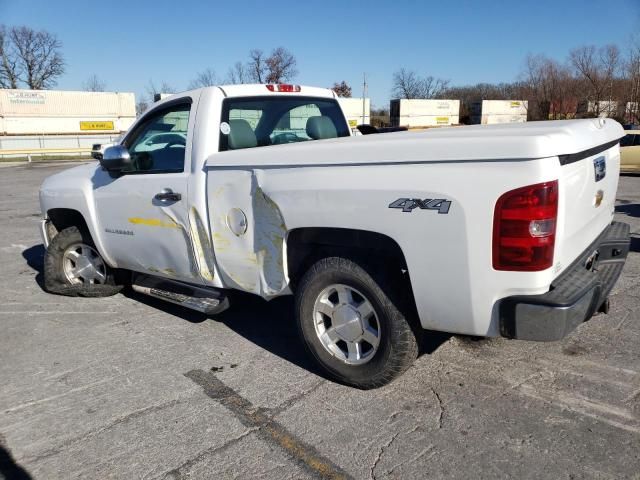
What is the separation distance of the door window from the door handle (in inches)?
6.9

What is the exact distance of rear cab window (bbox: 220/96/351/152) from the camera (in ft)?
12.9

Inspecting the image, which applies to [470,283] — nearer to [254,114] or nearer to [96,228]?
[254,114]

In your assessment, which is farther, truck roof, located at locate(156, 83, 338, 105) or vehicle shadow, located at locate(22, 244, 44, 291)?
vehicle shadow, located at locate(22, 244, 44, 291)

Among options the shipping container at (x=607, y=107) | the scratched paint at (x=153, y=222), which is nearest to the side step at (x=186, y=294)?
the scratched paint at (x=153, y=222)

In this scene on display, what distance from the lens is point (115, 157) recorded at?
416 cm

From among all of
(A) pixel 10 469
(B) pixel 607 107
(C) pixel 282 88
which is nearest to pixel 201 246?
(C) pixel 282 88

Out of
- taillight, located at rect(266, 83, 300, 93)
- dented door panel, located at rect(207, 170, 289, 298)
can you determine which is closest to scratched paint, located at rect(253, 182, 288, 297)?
dented door panel, located at rect(207, 170, 289, 298)

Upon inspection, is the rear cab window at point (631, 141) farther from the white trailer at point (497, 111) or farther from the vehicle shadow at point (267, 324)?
the white trailer at point (497, 111)

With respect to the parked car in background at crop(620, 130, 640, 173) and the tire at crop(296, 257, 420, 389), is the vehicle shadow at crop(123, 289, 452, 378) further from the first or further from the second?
the parked car in background at crop(620, 130, 640, 173)

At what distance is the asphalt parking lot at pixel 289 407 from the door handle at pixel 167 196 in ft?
3.74

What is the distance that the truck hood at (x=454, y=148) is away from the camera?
7.76 feet

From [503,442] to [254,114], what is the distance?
9.67 feet

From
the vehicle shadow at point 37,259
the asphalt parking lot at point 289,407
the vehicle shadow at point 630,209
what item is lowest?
the asphalt parking lot at point 289,407

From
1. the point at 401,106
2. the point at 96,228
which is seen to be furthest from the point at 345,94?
the point at 96,228
